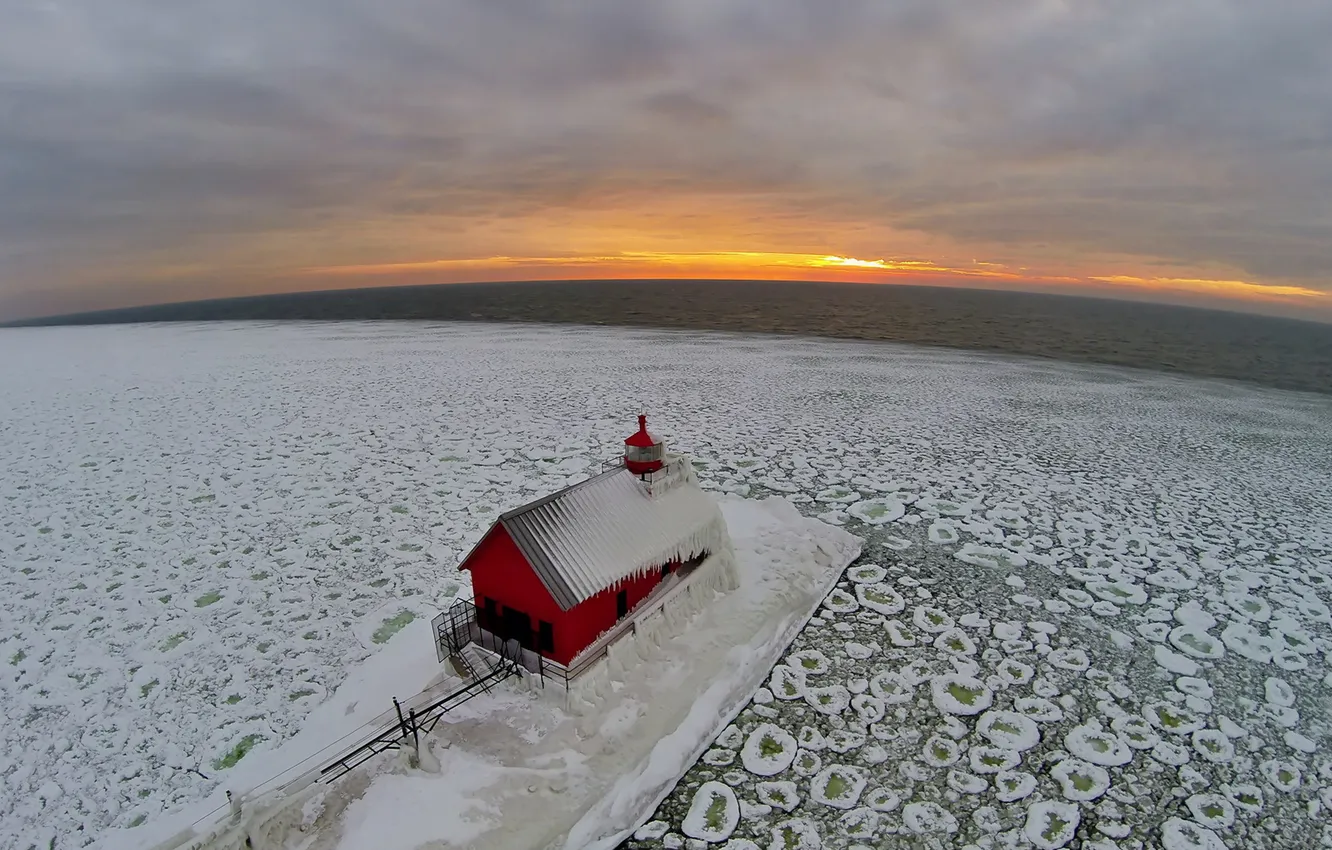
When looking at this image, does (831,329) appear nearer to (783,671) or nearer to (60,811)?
(783,671)

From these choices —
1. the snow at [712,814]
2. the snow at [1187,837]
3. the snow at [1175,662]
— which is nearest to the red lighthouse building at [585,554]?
the snow at [712,814]

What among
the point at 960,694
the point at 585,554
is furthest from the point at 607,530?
the point at 960,694

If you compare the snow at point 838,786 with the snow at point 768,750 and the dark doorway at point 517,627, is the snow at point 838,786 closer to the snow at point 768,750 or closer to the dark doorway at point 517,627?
the snow at point 768,750

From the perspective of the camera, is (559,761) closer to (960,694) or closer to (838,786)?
(838,786)

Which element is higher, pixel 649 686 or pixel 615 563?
pixel 615 563

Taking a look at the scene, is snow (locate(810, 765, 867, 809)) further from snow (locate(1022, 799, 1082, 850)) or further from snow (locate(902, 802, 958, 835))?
snow (locate(1022, 799, 1082, 850))

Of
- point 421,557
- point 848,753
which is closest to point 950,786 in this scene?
point 848,753
